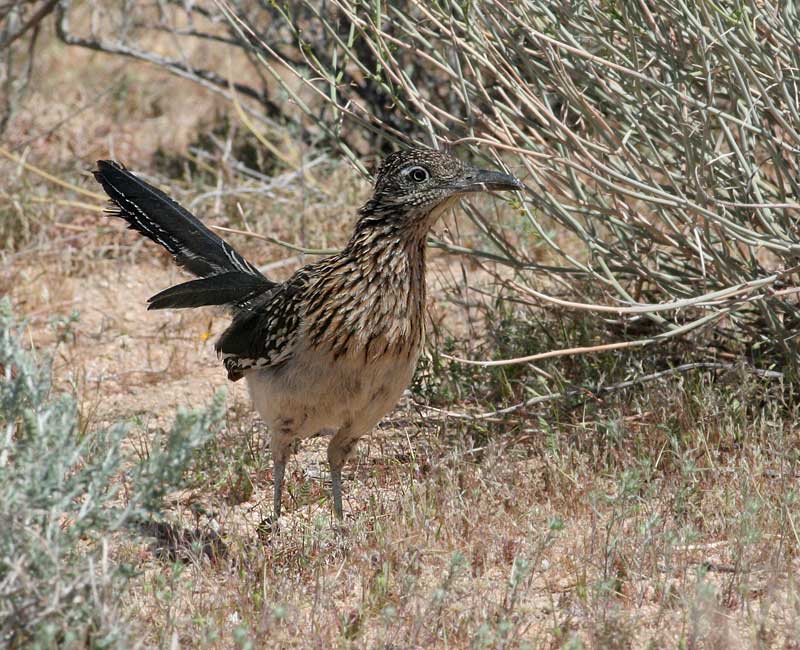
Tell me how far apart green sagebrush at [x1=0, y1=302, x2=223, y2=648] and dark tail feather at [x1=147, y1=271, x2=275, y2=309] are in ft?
4.35

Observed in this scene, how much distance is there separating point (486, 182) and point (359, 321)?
65 centimetres

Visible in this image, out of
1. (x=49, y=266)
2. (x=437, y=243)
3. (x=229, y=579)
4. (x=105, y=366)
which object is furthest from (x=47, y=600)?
(x=49, y=266)

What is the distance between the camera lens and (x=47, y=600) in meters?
2.99

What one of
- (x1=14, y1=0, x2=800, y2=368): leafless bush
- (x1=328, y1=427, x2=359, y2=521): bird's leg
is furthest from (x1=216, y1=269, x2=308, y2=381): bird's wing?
(x1=14, y1=0, x2=800, y2=368): leafless bush

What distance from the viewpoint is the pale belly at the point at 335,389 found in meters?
4.12

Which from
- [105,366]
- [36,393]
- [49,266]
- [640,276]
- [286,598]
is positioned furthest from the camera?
[49,266]

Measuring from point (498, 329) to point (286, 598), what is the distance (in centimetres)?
225

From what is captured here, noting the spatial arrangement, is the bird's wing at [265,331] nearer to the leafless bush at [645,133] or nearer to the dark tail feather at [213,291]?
the dark tail feather at [213,291]

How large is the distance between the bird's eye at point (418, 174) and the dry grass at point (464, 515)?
114 cm

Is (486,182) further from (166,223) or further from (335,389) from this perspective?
(166,223)

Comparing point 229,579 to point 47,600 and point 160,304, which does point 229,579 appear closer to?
point 47,600

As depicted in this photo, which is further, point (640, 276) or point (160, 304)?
point (640, 276)

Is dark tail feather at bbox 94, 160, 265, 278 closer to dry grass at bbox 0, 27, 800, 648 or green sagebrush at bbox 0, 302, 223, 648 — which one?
dry grass at bbox 0, 27, 800, 648

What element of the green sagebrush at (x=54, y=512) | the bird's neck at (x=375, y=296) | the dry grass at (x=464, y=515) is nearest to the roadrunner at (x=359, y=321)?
the bird's neck at (x=375, y=296)
